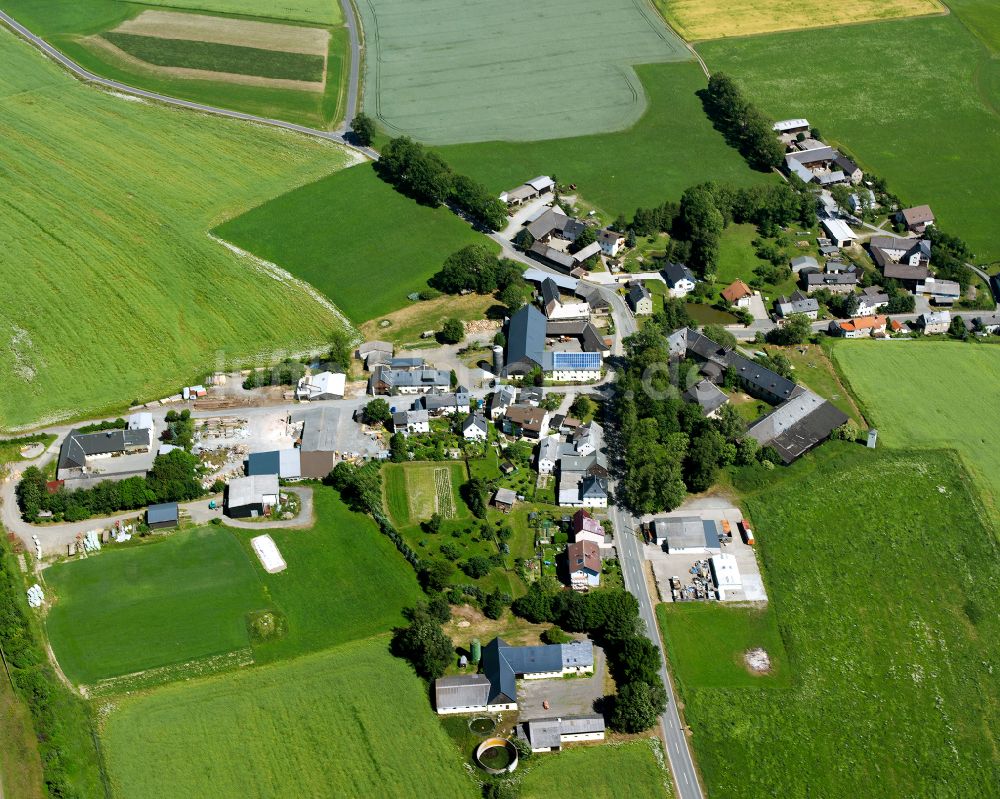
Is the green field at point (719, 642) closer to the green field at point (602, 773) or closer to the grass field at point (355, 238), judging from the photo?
the green field at point (602, 773)

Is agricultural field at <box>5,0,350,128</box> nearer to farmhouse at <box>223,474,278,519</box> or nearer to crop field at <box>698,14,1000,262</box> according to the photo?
crop field at <box>698,14,1000,262</box>

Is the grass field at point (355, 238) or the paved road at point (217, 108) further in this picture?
the paved road at point (217, 108)

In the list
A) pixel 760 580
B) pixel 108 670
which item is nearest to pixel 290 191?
pixel 108 670

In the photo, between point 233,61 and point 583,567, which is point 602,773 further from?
point 233,61

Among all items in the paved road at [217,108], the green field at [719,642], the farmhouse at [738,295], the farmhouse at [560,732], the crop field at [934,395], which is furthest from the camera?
the paved road at [217,108]

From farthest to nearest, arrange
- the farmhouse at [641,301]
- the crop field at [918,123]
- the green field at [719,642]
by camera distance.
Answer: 1. the crop field at [918,123]
2. the farmhouse at [641,301]
3. the green field at [719,642]

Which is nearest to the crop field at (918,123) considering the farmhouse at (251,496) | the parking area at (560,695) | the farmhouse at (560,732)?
the parking area at (560,695)

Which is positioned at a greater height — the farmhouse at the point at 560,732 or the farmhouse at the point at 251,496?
the farmhouse at the point at 251,496
